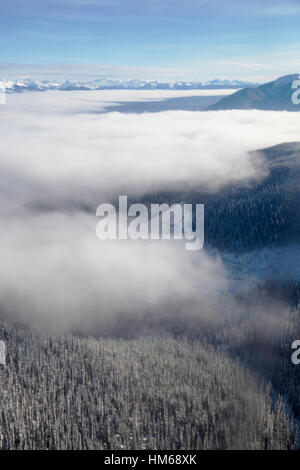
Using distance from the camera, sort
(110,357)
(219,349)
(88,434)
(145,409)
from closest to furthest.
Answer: (88,434) → (145,409) → (110,357) → (219,349)

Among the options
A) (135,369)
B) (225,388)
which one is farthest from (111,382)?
(225,388)

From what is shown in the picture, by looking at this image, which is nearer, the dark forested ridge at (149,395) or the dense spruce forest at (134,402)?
the dense spruce forest at (134,402)

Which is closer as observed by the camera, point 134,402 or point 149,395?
point 134,402

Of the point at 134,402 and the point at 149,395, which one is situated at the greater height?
the point at 149,395

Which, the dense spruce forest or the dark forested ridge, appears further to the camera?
the dark forested ridge

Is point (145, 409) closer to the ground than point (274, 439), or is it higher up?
higher up
